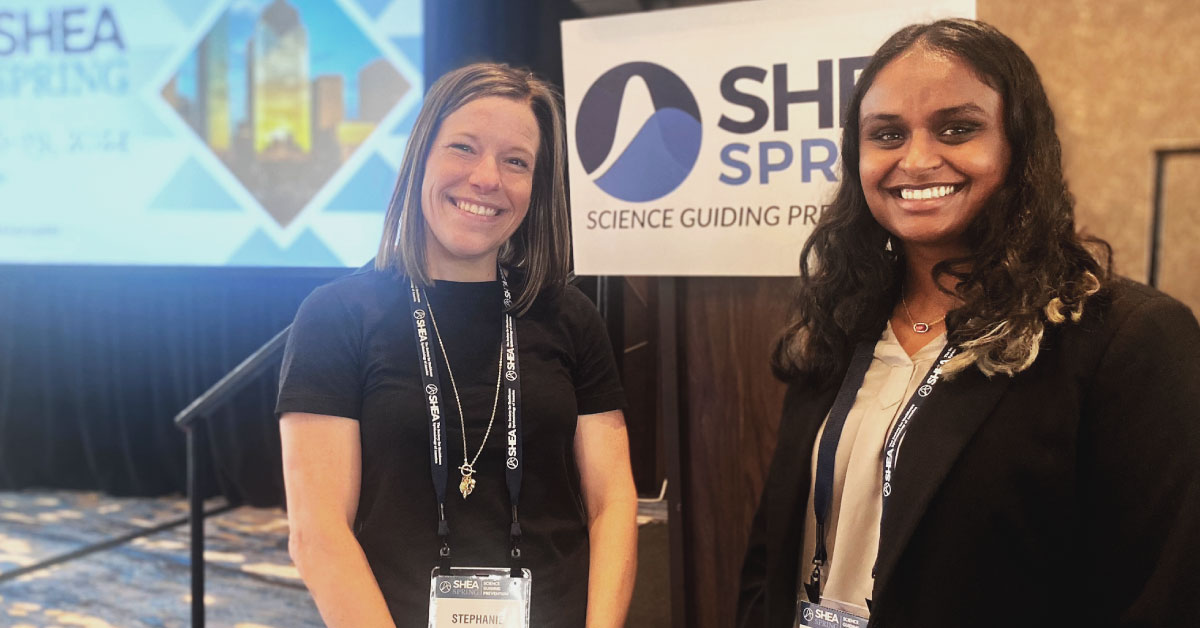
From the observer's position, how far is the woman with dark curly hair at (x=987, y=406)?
1.13 meters

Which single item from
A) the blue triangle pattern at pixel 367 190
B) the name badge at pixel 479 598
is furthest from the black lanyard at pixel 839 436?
the blue triangle pattern at pixel 367 190

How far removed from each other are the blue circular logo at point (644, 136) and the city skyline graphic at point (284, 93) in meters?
1.07

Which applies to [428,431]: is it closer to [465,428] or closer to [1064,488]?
[465,428]

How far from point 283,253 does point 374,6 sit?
0.89 metres

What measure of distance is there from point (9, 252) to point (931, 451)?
410 cm

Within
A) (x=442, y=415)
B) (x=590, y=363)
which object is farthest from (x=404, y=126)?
(x=442, y=415)

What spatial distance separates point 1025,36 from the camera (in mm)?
1938

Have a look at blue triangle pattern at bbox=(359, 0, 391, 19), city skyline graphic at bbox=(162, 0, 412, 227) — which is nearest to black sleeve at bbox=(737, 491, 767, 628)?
city skyline graphic at bbox=(162, 0, 412, 227)

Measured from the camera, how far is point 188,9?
3.77 m

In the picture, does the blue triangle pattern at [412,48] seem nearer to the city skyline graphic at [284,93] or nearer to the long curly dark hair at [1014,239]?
the city skyline graphic at [284,93]

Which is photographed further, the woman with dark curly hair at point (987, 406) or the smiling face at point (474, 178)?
the smiling face at point (474, 178)

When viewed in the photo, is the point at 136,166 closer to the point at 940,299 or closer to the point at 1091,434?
the point at 940,299

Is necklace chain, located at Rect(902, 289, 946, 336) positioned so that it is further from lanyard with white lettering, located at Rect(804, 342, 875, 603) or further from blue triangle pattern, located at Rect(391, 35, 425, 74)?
blue triangle pattern, located at Rect(391, 35, 425, 74)

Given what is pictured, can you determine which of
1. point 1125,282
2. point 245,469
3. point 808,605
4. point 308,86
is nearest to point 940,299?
point 1125,282
